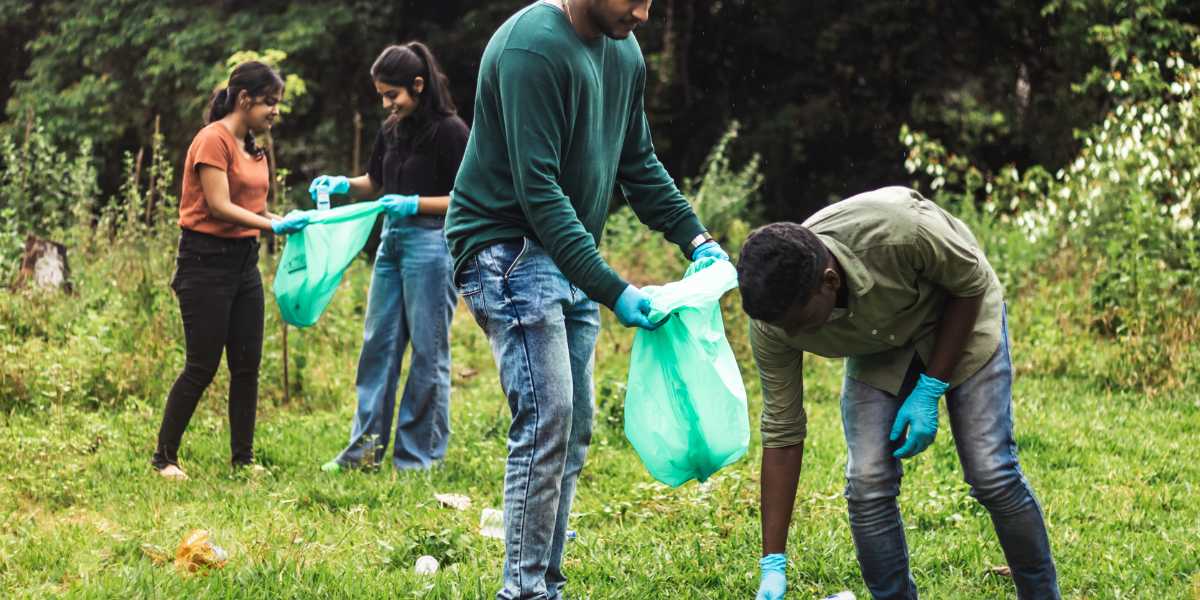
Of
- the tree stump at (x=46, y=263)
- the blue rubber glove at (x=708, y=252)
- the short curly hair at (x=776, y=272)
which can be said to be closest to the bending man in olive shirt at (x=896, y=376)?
the short curly hair at (x=776, y=272)

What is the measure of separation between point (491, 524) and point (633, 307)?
5.15 ft

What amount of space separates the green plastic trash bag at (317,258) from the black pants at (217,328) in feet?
0.58

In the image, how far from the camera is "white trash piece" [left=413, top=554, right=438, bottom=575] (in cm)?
362

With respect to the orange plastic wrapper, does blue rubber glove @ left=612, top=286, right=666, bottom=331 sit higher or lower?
higher

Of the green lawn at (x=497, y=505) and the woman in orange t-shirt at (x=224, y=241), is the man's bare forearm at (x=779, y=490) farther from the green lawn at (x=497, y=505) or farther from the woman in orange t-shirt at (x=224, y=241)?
the woman in orange t-shirt at (x=224, y=241)

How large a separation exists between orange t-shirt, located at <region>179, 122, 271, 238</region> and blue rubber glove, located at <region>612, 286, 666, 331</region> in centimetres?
249

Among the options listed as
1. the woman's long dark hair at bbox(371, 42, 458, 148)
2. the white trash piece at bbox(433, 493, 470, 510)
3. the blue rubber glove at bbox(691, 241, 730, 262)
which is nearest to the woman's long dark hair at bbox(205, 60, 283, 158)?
the woman's long dark hair at bbox(371, 42, 458, 148)

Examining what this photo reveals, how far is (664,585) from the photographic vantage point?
3.61m

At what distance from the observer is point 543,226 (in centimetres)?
280

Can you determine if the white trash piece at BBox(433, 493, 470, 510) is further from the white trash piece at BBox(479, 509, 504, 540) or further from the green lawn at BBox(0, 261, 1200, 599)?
the white trash piece at BBox(479, 509, 504, 540)

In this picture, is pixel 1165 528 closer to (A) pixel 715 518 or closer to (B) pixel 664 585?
(A) pixel 715 518

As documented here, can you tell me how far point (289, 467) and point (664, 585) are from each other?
2.21 metres

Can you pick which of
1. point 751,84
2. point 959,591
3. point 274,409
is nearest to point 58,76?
point 751,84

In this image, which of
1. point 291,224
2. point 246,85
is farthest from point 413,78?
point 291,224
